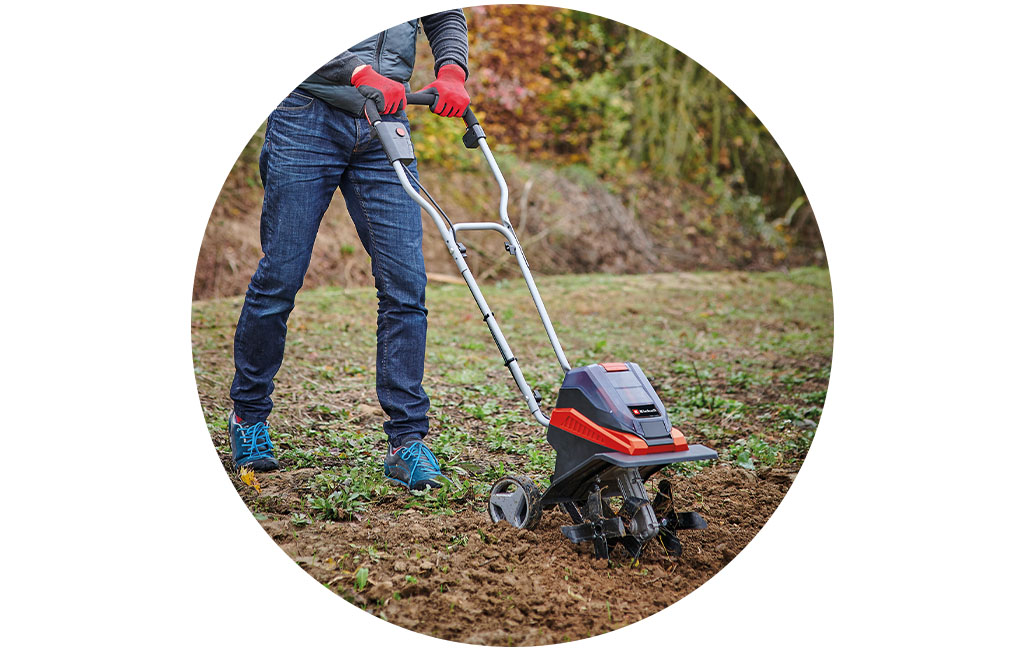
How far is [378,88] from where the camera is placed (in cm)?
300

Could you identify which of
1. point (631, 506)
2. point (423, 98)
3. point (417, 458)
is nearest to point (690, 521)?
point (631, 506)

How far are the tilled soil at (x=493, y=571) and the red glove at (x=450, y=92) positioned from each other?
134 cm

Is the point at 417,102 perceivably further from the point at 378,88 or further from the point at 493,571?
the point at 493,571

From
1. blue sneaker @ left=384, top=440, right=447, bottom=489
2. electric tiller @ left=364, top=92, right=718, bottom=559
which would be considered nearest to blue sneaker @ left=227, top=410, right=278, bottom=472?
blue sneaker @ left=384, top=440, right=447, bottom=489

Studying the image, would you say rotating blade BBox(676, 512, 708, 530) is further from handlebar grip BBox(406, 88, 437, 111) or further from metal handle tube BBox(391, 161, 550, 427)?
handlebar grip BBox(406, 88, 437, 111)

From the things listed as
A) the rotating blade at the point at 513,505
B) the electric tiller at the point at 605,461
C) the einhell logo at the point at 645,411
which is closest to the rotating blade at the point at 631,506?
the electric tiller at the point at 605,461

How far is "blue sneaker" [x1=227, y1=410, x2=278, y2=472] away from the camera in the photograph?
3201 millimetres

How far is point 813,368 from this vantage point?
468 cm

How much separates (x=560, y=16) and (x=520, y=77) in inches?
23.9

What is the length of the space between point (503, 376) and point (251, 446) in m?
1.46

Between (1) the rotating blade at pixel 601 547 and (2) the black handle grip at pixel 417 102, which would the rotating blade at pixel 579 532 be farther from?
(2) the black handle grip at pixel 417 102

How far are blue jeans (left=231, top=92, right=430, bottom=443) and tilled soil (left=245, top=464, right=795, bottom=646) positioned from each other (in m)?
0.48


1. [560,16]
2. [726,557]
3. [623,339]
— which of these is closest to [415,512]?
[726,557]

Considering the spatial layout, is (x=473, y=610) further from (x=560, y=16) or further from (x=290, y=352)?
(x=560, y=16)
